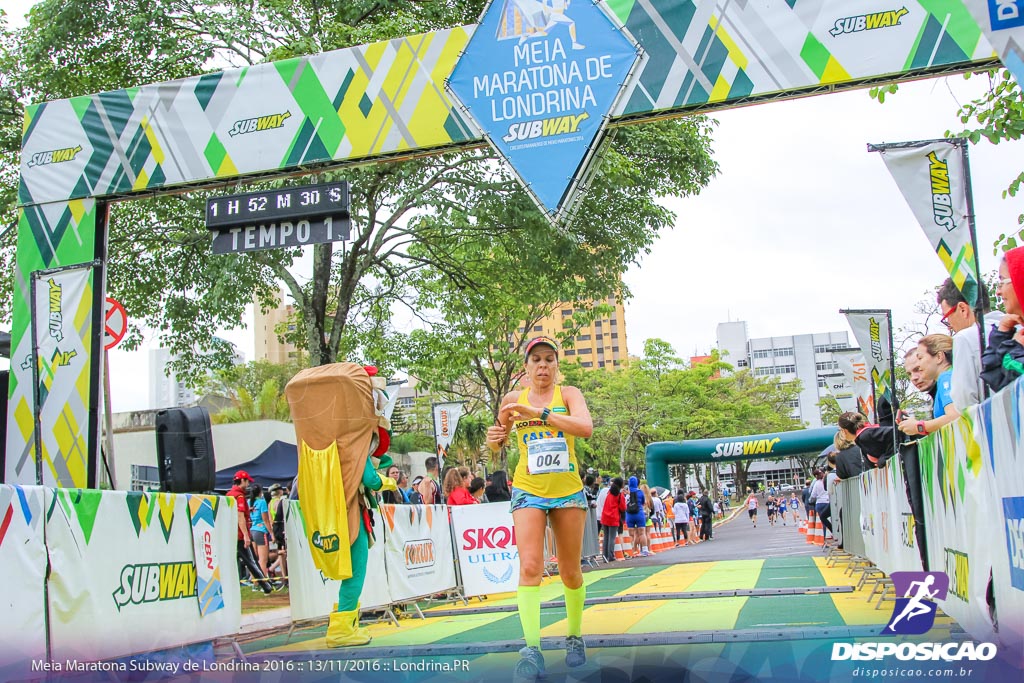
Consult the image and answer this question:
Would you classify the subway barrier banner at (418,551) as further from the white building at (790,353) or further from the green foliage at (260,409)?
the white building at (790,353)

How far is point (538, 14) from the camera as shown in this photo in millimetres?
7629

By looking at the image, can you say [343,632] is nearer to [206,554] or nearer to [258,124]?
[206,554]

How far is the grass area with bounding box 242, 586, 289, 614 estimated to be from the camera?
10715mm

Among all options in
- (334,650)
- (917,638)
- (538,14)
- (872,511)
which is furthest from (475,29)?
(872,511)

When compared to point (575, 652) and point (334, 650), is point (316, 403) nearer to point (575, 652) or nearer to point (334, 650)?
point (334, 650)

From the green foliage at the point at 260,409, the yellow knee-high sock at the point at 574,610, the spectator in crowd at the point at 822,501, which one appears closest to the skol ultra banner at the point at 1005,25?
the yellow knee-high sock at the point at 574,610

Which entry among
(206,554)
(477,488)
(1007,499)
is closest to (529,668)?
(1007,499)

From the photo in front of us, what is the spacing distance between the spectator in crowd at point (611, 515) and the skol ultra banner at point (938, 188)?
12.9 metres

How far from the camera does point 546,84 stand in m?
7.57

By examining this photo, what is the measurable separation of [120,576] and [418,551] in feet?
15.8

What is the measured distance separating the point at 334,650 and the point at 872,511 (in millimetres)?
6134

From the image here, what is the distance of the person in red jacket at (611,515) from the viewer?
19.3 m

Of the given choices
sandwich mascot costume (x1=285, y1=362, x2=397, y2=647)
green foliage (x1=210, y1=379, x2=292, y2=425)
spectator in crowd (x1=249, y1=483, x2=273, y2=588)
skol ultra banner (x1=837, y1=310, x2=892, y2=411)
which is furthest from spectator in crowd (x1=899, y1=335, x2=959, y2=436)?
green foliage (x1=210, y1=379, x2=292, y2=425)

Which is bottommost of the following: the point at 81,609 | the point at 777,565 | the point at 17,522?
the point at 777,565
